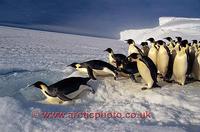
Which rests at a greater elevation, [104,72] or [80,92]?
[104,72]

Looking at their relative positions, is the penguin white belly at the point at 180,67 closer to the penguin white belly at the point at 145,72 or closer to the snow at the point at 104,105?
the snow at the point at 104,105

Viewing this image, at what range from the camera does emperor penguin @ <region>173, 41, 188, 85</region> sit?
17.1 feet

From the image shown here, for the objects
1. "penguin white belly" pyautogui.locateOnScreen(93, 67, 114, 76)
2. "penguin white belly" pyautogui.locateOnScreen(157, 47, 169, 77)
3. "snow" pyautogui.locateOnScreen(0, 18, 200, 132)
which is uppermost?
"penguin white belly" pyautogui.locateOnScreen(157, 47, 169, 77)

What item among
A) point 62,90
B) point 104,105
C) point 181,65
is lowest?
point 104,105

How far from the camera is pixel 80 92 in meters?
4.61

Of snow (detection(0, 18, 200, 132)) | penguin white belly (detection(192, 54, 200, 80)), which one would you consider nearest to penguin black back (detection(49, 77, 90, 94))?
snow (detection(0, 18, 200, 132))

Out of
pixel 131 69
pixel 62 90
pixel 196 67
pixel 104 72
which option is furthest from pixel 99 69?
pixel 196 67

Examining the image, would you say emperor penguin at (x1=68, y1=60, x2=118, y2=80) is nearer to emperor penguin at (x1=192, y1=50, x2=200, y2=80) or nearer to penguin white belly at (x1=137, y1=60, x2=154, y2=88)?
penguin white belly at (x1=137, y1=60, x2=154, y2=88)

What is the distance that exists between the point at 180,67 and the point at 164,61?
0.30 meters

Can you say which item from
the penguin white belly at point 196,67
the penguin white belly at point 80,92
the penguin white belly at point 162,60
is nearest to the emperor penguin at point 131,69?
the penguin white belly at point 162,60

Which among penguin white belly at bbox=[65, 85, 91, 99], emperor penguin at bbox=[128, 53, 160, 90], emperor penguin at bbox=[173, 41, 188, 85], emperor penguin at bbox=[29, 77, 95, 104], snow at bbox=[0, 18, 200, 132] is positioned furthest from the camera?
emperor penguin at bbox=[173, 41, 188, 85]

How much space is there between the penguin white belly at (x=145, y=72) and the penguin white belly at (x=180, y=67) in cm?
59

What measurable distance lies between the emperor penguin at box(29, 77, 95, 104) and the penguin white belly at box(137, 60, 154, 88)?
91 centimetres

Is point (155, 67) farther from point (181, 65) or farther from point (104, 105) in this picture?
point (104, 105)
